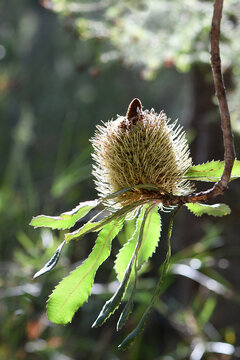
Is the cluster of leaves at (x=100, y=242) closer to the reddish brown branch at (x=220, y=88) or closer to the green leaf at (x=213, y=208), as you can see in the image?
the green leaf at (x=213, y=208)

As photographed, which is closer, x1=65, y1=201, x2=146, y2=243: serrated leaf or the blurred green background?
x1=65, y1=201, x2=146, y2=243: serrated leaf

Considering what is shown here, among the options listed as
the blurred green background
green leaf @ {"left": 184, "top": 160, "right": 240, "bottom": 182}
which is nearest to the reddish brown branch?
green leaf @ {"left": 184, "top": 160, "right": 240, "bottom": 182}

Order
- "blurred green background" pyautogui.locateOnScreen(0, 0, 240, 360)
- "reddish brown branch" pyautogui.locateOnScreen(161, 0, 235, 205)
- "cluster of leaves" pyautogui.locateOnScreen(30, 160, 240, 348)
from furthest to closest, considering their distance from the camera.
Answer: "blurred green background" pyautogui.locateOnScreen(0, 0, 240, 360) → "cluster of leaves" pyautogui.locateOnScreen(30, 160, 240, 348) → "reddish brown branch" pyautogui.locateOnScreen(161, 0, 235, 205)

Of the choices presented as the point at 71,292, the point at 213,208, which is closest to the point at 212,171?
the point at 213,208

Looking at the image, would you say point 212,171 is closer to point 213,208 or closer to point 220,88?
point 213,208

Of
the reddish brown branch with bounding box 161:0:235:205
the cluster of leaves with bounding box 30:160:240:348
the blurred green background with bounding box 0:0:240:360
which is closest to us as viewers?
the reddish brown branch with bounding box 161:0:235:205

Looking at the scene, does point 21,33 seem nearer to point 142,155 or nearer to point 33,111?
point 33,111

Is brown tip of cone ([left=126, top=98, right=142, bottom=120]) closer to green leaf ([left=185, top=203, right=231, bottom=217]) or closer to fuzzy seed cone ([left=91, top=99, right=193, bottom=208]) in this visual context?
fuzzy seed cone ([left=91, top=99, right=193, bottom=208])
